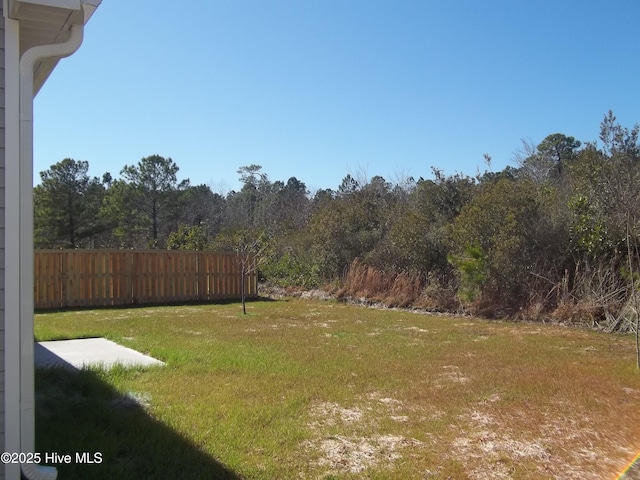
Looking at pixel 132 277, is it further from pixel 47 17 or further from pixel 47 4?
pixel 47 4

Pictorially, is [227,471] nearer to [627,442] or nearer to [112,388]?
[112,388]

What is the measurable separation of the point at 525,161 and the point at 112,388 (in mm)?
23677

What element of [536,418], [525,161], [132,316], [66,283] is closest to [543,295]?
[536,418]

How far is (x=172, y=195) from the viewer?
26.2 m

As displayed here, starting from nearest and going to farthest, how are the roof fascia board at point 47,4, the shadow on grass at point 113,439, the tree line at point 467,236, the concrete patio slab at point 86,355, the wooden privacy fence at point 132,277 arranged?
the roof fascia board at point 47,4
the shadow on grass at point 113,439
the concrete patio slab at point 86,355
the tree line at point 467,236
the wooden privacy fence at point 132,277

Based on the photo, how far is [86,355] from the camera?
6605 millimetres

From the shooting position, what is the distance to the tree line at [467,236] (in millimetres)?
9969

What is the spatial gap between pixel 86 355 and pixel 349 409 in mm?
3850

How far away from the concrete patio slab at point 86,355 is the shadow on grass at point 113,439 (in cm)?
115

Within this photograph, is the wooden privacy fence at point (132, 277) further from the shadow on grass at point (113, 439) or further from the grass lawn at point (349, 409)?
the shadow on grass at point (113, 439)

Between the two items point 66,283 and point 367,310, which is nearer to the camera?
point 367,310

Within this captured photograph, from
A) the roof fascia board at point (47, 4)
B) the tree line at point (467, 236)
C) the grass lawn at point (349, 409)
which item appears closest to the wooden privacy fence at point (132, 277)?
the tree line at point (467, 236)

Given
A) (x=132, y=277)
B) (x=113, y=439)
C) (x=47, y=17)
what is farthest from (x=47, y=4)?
(x=132, y=277)

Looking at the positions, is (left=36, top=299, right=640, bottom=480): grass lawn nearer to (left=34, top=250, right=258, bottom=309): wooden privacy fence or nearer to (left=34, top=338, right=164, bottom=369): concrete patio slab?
(left=34, top=338, right=164, bottom=369): concrete patio slab
